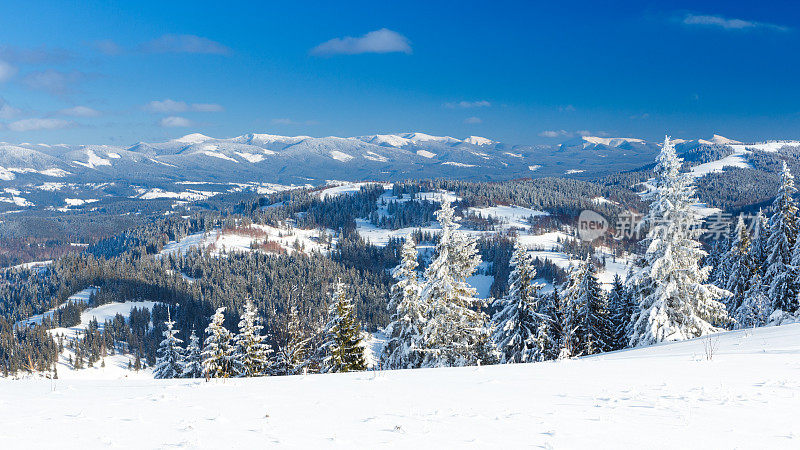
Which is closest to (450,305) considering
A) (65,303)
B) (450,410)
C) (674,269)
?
(674,269)

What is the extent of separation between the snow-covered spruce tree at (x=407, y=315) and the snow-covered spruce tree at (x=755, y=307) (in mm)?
22661

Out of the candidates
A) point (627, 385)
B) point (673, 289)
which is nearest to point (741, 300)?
point (673, 289)

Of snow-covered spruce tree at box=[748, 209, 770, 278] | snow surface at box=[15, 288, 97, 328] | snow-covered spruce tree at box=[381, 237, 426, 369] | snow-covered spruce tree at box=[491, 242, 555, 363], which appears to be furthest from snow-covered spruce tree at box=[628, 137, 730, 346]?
snow surface at box=[15, 288, 97, 328]

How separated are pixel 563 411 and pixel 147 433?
6850mm

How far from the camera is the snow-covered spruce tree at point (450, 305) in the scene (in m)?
23.7

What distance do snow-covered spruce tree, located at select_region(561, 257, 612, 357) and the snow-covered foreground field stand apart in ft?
61.2

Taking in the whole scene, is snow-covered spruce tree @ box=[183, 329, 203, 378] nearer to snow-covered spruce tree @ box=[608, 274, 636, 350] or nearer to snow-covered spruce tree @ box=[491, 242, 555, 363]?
snow-covered spruce tree @ box=[491, 242, 555, 363]

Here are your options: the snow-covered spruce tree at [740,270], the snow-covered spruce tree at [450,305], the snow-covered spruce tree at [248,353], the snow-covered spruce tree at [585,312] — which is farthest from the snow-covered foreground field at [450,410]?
the snow-covered spruce tree at [740,270]

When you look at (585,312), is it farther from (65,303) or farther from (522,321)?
(65,303)

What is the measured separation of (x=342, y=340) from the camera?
27344 millimetres

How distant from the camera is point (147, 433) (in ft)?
20.8

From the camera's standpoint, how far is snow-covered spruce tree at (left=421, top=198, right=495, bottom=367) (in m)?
23.7

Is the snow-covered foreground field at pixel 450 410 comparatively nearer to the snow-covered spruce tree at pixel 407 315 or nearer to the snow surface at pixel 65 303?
the snow-covered spruce tree at pixel 407 315

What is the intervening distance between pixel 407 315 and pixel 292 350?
16.5 meters
